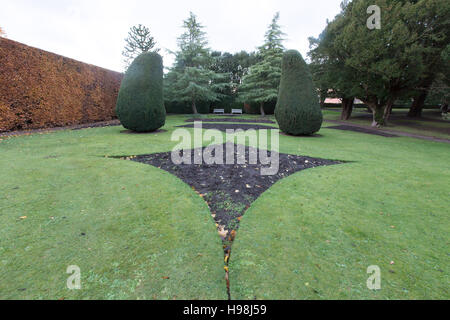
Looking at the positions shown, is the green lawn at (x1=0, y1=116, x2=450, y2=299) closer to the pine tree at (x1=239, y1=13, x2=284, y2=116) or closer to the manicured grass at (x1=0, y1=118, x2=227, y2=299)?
the manicured grass at (x1=0, y1=118, x2=227, y2=299)

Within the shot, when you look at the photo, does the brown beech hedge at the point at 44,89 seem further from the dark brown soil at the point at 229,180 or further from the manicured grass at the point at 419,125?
the manicured grass at the point at 419,125

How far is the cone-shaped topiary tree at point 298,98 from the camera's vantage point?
914 cm

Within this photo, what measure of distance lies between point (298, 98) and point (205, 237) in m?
8.55

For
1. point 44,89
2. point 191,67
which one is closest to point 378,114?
point 191,67

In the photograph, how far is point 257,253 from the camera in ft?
7.12

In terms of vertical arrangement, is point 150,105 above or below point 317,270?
above

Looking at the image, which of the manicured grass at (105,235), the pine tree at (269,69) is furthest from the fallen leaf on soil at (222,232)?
the pine tree at (269,69)

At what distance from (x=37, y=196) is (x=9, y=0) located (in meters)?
8.92

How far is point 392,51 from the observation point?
1148cm
